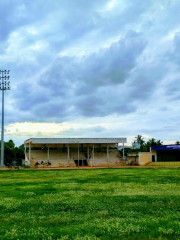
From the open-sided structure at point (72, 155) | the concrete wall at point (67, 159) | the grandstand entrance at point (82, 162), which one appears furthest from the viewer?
the grandstand entrance at point (82, 162)

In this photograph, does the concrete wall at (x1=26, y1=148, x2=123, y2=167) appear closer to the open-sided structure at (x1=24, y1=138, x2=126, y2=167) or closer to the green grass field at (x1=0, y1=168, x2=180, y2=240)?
the open-sided structure at (x1=24, y1=138, x2=126, y2=167)

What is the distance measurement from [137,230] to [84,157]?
55739mm

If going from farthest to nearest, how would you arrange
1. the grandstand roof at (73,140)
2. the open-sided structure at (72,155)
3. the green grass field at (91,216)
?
the open-sided structure at (72,155) → the grandstand roof at (73,140) → the green grass field at (91,216)

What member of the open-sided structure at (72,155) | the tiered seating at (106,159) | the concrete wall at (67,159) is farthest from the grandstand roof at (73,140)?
the tiered seating at (106,159)

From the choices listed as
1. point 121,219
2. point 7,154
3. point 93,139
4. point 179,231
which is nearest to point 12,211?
point 121,219

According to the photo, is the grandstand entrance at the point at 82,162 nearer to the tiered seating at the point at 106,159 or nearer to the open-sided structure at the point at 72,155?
the open-sided structure at the point at 72,155

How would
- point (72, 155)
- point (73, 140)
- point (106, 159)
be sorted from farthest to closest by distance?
point (72, 155) < point (106, 159) < point (73, 140)

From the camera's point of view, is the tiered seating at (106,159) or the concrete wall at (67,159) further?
the tiered seating at (106,159)

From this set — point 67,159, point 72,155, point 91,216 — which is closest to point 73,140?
point 67,159

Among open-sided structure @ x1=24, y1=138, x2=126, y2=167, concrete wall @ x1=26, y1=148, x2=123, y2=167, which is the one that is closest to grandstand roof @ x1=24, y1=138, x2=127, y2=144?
open-sided structure @ x1=24, y1=138, x2=126, y2=167

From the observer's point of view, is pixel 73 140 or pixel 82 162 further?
pixel 82 162

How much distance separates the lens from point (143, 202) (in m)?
11.9

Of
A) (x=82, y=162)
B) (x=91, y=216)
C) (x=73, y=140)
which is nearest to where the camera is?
(x=91, y=216)

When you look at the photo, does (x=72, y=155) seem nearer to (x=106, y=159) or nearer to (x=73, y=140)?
(x=106, y=159)
